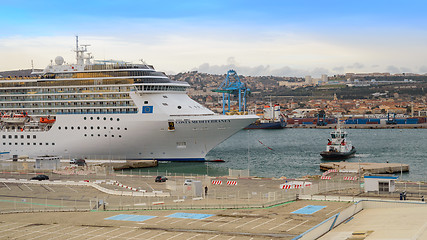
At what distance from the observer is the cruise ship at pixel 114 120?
4766cm

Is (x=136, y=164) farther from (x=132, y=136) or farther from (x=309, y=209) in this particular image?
(x=309, y=209)

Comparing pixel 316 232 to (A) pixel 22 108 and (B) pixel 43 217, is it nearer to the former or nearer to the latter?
(B) pixel 43 217

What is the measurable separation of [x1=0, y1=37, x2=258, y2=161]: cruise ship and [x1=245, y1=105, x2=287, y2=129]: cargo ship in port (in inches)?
4345

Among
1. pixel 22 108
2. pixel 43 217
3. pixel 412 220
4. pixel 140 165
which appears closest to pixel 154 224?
pixel 43 217

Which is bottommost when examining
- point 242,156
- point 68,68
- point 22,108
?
point 242,156

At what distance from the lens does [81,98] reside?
4959cm

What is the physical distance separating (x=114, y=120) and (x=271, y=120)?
442 ft

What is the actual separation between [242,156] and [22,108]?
22.8 meters

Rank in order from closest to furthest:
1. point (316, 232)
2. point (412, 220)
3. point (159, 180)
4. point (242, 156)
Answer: point (316, 232), point (412, 220), point (159, 180), point (242, 156)

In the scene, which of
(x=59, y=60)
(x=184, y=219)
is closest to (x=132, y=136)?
(x=59, y=60)

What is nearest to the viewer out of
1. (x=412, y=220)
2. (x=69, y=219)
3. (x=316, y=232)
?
(x=316, y=232)

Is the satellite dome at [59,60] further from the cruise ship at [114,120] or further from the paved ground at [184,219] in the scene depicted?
the paved ground at [184,219]

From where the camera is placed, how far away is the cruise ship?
4766cm

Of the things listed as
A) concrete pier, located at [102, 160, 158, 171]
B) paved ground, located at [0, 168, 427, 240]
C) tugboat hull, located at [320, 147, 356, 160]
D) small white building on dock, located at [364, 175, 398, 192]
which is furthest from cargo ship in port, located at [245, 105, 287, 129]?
small white building on dock, located at [364, 175, 398, 192]
